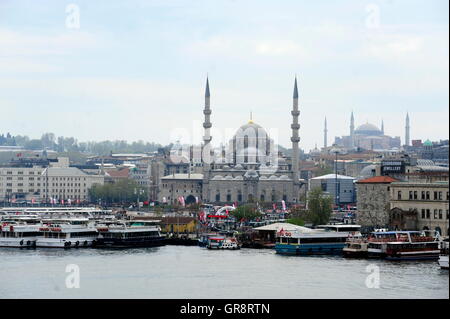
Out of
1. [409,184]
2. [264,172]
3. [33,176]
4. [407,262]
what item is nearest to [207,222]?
[409,184]

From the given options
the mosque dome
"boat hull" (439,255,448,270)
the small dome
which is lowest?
"boat hull" (439,255,448,270)

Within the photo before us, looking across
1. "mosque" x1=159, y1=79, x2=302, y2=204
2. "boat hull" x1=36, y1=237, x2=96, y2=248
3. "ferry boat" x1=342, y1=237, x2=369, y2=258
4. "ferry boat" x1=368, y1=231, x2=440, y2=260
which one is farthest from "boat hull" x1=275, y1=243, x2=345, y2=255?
"mosque" x1=159, y1=79, x2=302, y2=204

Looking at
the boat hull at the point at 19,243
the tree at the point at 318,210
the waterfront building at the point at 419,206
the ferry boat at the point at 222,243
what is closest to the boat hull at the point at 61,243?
the boat hull at the point at 19,243

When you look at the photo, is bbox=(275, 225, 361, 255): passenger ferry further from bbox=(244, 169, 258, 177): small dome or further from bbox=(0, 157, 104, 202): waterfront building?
bbox=(0, 157, 104, 202): waterfront building

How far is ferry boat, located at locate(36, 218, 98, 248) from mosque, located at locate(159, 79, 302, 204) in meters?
46.7

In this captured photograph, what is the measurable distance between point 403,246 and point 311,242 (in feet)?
18.1

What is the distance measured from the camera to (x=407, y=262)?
43906 millimetres

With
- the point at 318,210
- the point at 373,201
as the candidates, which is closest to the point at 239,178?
the point at 318,210

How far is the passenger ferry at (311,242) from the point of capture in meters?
48.9

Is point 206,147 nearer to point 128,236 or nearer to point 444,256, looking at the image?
point 128,236

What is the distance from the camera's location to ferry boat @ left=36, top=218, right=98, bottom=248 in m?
53.6

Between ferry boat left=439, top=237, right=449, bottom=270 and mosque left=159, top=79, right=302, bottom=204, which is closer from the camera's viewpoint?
ferry boat left=439, top=237, right=449, bottom=270
